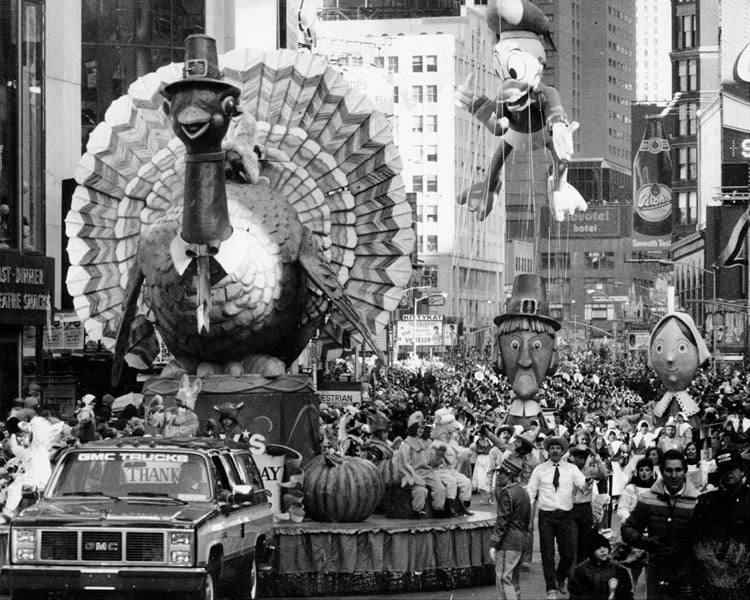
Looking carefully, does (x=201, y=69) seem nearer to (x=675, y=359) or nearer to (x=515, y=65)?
(x=675, y=359)

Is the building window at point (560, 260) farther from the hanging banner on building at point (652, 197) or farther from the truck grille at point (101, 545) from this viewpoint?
the truck grille at point (101, 545)

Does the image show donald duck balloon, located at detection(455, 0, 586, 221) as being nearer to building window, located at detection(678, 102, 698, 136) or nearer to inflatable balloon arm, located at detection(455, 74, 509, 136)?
inflatable balloon arm, located at detection(455, 74, 509, 136)

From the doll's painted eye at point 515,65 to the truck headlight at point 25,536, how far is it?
94.3ft

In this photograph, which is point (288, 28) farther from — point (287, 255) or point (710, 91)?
point (710, 91)

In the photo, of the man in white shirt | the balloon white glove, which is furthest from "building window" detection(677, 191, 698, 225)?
the man in white shirt

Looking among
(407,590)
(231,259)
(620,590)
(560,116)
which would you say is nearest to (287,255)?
(231,259)

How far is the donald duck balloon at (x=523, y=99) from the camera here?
40.6 metres

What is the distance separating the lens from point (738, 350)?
79938mm

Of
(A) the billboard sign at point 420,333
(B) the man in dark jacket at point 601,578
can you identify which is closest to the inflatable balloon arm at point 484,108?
(A) the billboard sign at point 420,333

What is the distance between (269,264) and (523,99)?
2238 cm

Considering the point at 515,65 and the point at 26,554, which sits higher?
the point at 515,65

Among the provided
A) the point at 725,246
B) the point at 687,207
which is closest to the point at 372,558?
the point at 725,246

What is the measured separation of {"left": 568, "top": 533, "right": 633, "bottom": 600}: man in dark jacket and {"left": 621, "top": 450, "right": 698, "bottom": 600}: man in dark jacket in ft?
0.59

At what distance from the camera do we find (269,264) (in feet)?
63.7
